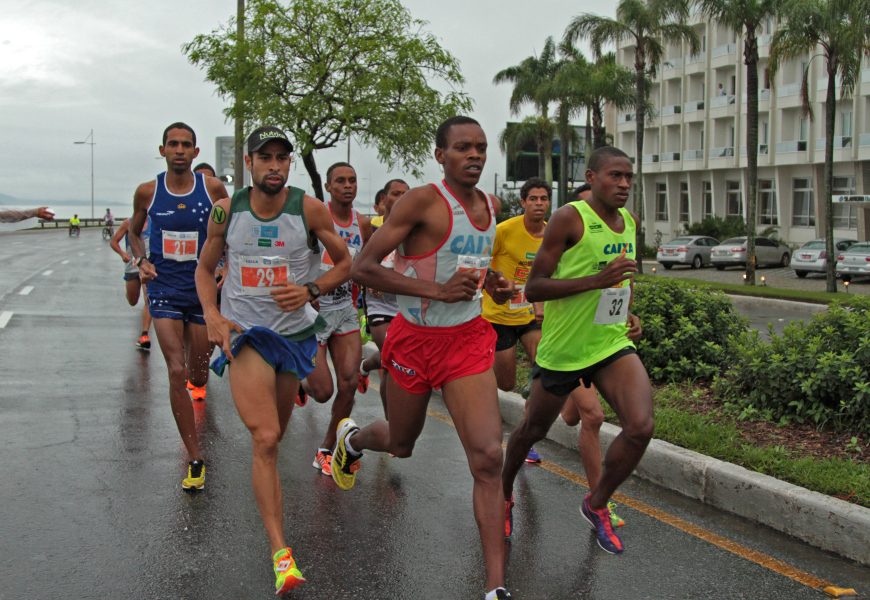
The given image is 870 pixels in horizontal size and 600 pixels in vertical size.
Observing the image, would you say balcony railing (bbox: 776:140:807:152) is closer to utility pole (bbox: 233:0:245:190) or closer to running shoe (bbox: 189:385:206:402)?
utility pole (bbox: 233:0:245:190)

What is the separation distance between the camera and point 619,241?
484 cm

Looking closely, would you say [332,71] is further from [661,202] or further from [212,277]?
[661,202]

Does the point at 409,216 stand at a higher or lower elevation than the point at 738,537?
higher

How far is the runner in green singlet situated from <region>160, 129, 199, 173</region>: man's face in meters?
2.75

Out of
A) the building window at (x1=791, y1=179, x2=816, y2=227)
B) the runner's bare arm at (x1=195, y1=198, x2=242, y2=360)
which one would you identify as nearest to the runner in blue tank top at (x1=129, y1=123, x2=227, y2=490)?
the runner's bare arm at (x1=195, y1=198, x2=242, y2=360)

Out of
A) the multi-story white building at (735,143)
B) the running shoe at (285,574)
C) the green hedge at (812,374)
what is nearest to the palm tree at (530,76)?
the multi-story white building at (735,143)

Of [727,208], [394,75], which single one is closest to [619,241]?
[394,75]

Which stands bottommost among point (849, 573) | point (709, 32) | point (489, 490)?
point (849, 573)

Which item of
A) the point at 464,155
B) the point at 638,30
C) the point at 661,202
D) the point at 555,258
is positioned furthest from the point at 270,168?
the point at 661,202

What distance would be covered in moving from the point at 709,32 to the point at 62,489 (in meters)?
58.6

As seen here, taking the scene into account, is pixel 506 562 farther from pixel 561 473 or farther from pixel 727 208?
pixel 727 208

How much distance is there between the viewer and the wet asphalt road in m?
4.23

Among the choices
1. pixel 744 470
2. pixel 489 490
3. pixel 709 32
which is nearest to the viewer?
pixel 489 490

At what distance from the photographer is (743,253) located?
38.8 m
